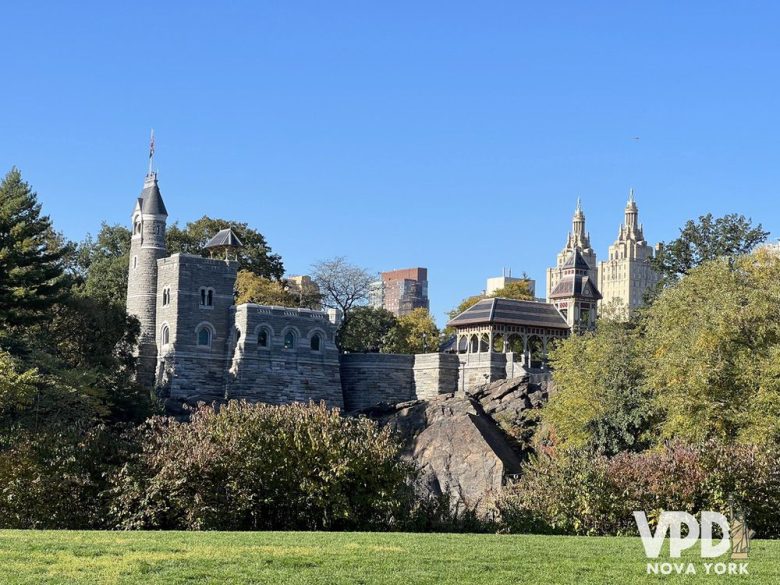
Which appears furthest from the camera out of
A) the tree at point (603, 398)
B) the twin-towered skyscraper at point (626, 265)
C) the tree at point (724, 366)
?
the twin-towered skyscraper at point (626, 265)

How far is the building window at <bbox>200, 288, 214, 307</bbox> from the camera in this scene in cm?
5775

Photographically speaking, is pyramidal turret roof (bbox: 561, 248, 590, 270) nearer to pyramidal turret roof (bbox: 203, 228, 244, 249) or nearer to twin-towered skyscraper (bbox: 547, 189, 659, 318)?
pyramidal turret roof (bbox: 203, 228, 244, 249)

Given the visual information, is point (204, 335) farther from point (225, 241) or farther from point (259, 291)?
point (259, 291)

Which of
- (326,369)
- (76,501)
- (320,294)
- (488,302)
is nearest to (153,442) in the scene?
(76,501)

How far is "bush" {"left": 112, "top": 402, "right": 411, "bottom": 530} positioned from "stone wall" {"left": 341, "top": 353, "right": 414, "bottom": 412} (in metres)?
32.6

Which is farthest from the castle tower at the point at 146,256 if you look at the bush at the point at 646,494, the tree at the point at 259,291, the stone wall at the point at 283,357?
the bush at the point at 646,494

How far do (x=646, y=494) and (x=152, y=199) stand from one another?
3901 centimetres

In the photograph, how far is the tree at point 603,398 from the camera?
45.8m

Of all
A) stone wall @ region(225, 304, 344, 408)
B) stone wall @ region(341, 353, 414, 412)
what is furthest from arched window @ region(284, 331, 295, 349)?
stone wall @ region(341, 353, 414, 412)

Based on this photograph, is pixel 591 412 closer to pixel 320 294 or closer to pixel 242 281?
pixel 242 281

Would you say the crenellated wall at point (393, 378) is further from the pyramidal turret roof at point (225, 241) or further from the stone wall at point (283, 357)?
the pyramidal turret roof at point (225, 241)

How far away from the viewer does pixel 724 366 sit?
1469 inches

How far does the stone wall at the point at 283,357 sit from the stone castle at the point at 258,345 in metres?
0.05

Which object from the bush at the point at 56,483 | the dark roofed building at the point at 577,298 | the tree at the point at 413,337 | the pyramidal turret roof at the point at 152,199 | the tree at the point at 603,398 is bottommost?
the bush at the point at 56,483
